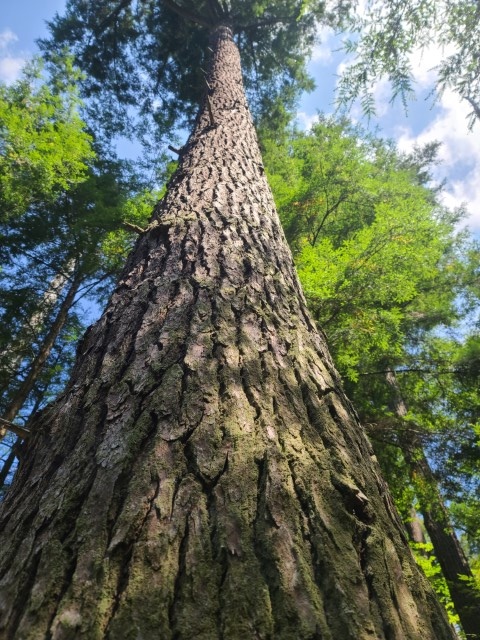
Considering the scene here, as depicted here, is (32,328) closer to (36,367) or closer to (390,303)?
(36,367)

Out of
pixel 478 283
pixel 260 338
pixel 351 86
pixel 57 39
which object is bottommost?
pixel 260 338

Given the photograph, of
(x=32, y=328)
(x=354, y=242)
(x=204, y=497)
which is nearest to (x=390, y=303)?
(x=354, y=242)

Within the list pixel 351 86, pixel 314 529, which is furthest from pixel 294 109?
pixel 314 529

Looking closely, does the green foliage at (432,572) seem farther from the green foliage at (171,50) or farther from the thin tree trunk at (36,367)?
the green foliage at (171,50)

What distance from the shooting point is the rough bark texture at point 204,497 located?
2.76 ft

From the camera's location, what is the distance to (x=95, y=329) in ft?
6.51

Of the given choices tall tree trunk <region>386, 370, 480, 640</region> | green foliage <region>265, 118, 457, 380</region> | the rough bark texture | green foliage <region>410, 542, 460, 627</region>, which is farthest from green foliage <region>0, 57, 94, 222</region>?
green foliage <region>410, 542, 460, 627</region>

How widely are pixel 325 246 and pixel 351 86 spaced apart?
3.55 m

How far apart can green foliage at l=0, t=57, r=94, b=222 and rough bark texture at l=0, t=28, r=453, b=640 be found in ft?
20.4

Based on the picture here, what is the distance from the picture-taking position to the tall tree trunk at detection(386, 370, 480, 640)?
5152mm

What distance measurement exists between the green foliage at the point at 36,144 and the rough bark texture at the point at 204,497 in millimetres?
6229

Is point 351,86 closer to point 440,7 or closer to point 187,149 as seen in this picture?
point 440,7

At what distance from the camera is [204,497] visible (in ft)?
3.47

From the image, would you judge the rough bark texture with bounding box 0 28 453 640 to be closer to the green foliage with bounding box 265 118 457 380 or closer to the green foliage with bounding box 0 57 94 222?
the green foliage with bounding box 265 118 457 380
